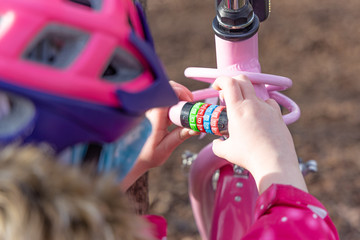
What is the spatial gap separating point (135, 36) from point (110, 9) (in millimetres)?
59

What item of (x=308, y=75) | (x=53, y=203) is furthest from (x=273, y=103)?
(x=308, y=75)

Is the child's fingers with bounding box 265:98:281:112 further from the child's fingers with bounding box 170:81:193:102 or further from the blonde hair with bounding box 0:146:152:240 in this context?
the blonde hair with bounding box 0:146:152:240

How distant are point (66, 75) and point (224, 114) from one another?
0.37 m

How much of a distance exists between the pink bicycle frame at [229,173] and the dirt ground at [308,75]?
105 centimetres

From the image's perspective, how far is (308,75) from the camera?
3268 millimetres

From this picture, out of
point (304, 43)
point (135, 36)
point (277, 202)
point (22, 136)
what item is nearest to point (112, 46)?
point (135, 36)

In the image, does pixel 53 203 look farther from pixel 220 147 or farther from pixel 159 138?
pixel 159 138

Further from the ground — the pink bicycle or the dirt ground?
the pink bicycle

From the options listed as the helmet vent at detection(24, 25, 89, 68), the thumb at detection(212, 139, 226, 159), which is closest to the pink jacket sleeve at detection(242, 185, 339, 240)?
the thumb at detection(212, 139, 226, 159)

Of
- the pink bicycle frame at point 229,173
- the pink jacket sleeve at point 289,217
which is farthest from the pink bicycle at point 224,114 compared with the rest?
the pink jacket sleeve at point 289,217

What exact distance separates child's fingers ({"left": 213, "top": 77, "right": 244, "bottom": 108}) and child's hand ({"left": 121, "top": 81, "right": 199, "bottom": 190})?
13 centimetres

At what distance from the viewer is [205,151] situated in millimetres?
1310

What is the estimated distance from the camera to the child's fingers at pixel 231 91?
0.99 meters

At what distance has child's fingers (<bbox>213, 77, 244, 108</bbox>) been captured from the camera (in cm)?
99
